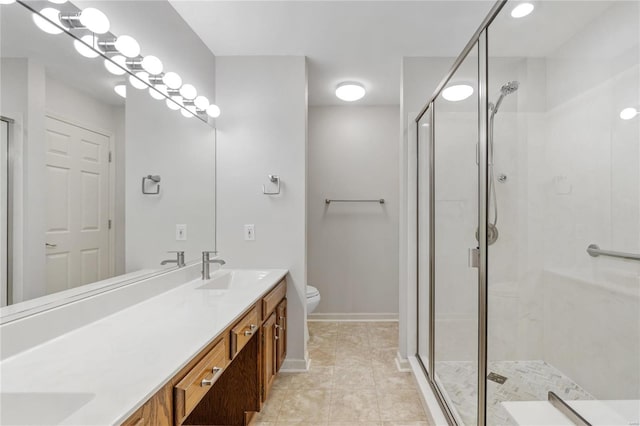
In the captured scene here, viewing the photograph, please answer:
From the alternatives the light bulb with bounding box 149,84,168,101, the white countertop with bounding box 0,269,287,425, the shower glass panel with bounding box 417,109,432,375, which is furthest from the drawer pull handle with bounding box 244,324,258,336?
the light bulb with bounding box 149,84,168,101

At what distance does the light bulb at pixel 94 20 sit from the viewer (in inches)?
53.6

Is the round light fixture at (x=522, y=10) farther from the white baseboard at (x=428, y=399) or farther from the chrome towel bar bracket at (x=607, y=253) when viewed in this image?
the white baseboard at (x=428, y=399)

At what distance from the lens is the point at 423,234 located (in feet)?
8.50

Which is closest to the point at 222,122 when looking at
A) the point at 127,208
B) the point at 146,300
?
the point at 127,208

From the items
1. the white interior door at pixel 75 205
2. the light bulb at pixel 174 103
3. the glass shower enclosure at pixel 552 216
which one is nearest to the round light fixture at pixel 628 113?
the glass shower enclosure at pixel 552 216

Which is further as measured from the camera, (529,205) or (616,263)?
(529,205)

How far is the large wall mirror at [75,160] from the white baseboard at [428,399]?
1.73 m

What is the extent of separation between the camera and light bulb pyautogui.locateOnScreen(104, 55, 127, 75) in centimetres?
153

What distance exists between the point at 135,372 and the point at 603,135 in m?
1.52

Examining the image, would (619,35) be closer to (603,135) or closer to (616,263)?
(603,135)

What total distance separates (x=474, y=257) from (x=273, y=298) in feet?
4.14

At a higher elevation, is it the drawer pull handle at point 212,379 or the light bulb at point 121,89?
the light bulb at point 121,89

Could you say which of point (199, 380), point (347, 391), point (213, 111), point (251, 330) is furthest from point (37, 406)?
point (213, 111)

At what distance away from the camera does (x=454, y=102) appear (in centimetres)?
184
